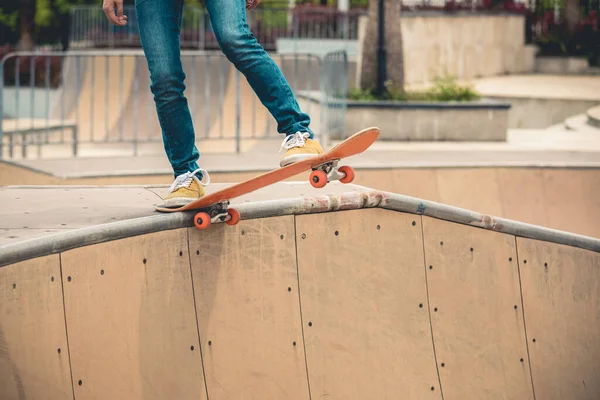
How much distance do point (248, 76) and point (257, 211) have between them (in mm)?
809

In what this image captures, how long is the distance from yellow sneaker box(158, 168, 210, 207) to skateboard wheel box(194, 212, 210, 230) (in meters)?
0.14

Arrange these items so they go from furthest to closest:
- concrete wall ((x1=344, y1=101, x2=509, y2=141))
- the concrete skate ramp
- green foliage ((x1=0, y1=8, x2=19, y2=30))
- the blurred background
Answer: green foliage ((x1=0, y1=8, x2=19, y2=30)) < concrete wall ((x1=344, y1=101, x2=509, y2=141)) < the blurred background < the concrete skate ramp

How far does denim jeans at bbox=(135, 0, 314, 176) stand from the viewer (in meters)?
5.19

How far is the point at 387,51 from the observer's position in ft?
51.6

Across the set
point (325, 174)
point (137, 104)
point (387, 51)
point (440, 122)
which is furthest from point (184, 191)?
point (137, 104)

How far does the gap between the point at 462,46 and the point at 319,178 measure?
62.3 feet

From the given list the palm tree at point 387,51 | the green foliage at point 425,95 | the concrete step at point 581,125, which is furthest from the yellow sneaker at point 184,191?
the concrete step at point 581,125

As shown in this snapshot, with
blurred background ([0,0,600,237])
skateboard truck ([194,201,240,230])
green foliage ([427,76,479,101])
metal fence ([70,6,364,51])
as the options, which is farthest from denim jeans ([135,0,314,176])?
metal fence ([70,6,364,51])

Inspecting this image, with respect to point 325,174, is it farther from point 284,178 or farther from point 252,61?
point 252,61

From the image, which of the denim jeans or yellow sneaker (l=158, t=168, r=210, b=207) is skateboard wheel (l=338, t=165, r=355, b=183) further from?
yellow sneaker (l=158, t=168, r=210, b=207)

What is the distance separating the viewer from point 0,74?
1148 centimetres

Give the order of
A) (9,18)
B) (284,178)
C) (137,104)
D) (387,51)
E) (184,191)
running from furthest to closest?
(9,18), (137,104), (387,51), (184,191), (284,178)

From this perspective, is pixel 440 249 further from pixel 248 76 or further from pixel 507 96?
pixel 507 96

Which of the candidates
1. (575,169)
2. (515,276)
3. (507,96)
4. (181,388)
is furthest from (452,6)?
(181,388)
